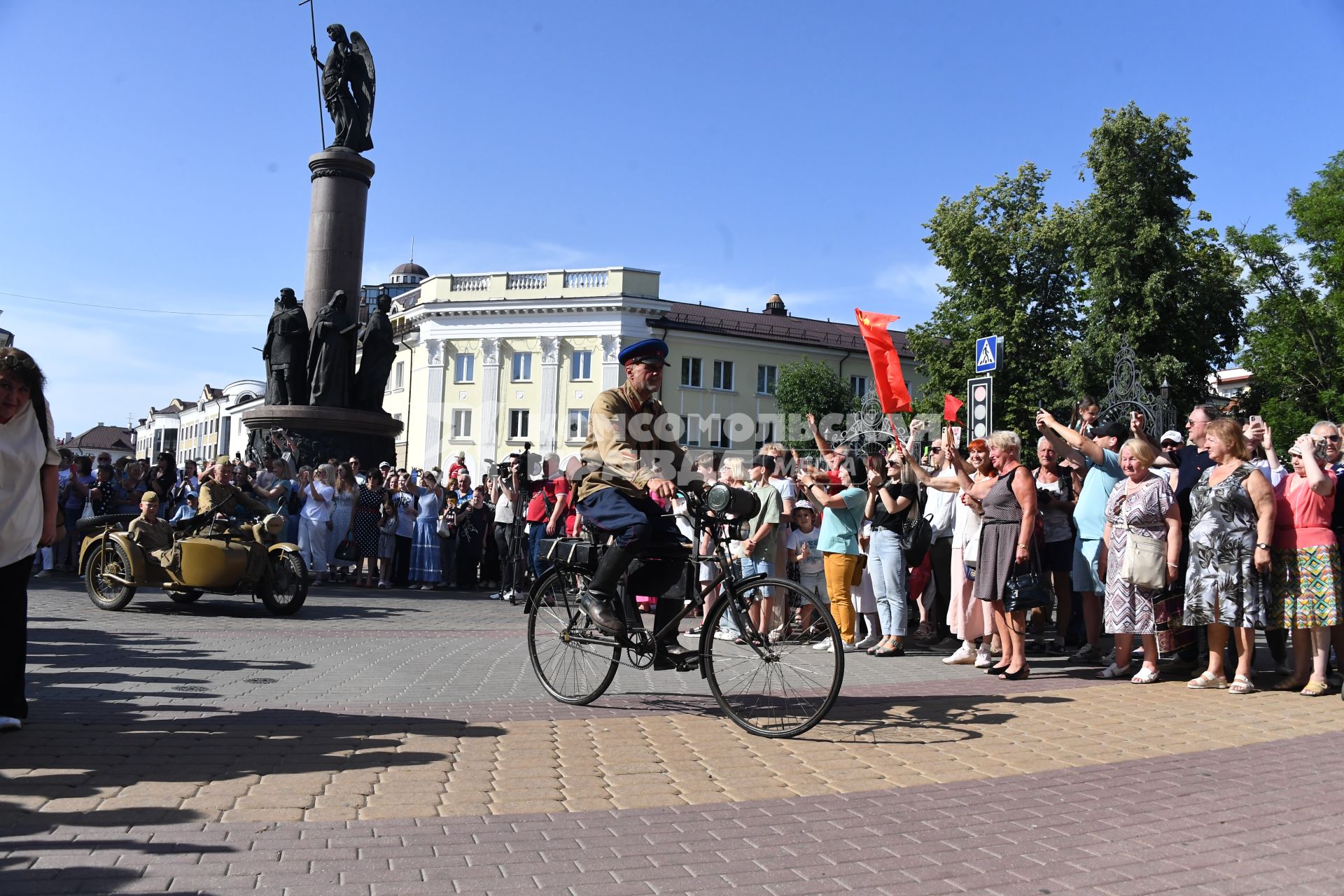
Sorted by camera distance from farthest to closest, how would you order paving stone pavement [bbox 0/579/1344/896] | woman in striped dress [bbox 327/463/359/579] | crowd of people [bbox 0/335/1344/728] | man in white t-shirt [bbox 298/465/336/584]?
woman in striped dress [bbox 327/463/359/579], man in white t-shirt [bbox 298/465/336/584], crowd of people [bbox 0/335/1344/728], paving stone pavement [bbox 0/579/1344/896]

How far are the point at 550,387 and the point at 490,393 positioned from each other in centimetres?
354

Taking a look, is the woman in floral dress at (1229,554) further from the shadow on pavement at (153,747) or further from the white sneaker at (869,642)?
the shadow on pavement at (153,747)

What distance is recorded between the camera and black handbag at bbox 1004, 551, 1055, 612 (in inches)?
337

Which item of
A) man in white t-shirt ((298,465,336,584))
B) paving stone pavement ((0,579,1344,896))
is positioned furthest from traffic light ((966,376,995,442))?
man in white t-shirt ((298,465,336,584))

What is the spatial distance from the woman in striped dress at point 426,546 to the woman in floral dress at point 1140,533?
11.9 m

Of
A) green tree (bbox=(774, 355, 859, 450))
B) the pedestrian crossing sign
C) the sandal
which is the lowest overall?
the sandal

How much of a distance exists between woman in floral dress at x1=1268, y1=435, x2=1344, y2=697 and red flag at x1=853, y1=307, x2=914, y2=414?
511 centimetres

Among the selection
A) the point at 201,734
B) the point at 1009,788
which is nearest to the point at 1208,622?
the point at 1009,788

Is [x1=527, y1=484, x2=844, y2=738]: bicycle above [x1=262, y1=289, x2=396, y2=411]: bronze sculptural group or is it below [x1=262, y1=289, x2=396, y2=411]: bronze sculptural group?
below

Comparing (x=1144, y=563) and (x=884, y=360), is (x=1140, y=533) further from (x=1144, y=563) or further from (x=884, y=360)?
(x=884, y=360)

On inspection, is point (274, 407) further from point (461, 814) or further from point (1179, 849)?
point (1179, 849)

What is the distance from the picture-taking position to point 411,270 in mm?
88000

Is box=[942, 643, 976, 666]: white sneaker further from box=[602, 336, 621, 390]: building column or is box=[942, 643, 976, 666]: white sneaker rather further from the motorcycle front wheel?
box=[602, 336, 621, 390]: building column

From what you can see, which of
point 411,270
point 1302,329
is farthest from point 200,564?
point 411,270
